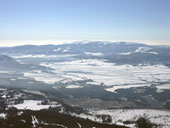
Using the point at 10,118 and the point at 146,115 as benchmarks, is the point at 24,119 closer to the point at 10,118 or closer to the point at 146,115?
the point at 10,118

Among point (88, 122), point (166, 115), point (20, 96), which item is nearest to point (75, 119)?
point (88, 122)

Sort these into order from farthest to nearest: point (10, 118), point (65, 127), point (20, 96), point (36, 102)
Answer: point (20, 96) < point (36, 102) < point (10, 118) < point (65, 127)

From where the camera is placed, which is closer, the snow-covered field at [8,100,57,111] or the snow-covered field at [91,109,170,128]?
the snow-covered field at [91,109,170,128]

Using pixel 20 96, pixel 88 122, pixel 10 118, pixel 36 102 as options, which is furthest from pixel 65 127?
pixel 20 96

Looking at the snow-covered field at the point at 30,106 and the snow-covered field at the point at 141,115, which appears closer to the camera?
the snow-covered field at the point at 141,115

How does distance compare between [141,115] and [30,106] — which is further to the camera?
[30,106]

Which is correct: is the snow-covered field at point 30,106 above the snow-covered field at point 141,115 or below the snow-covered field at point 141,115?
above

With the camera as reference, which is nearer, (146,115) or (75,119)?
(75,119)

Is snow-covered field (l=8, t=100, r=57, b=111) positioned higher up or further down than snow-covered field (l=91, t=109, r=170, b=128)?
higher up


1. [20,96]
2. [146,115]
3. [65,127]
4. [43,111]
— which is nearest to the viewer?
[65,127]
